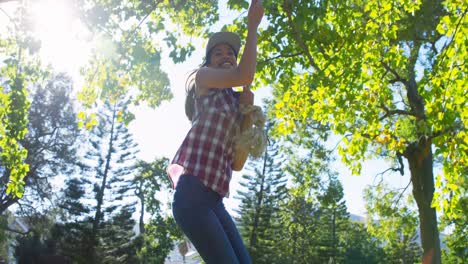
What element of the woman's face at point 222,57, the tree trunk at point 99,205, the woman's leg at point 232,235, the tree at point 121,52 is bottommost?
the woman's leg at point 232,235

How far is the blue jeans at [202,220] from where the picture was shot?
83.4 inches

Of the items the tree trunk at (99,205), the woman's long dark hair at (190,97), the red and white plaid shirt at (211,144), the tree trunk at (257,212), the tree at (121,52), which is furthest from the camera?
the tree trunk at (257,212)

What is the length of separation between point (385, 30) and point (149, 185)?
4252 cm

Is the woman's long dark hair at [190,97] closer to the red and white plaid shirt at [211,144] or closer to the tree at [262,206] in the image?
the red and white plaid shirt at [211,144]

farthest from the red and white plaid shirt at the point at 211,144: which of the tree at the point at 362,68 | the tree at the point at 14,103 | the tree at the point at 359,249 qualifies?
the tree at the point at 359,249

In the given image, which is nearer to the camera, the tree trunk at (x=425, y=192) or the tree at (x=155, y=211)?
the tree trunk at (x=425, y=192)

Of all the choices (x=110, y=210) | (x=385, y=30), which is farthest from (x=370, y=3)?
(x=110, y=210)

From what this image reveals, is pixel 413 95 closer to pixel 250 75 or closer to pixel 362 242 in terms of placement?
pixel 250 75

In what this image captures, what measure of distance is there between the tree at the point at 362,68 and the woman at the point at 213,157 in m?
2.83

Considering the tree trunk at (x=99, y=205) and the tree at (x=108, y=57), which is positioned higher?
the tree trunk at (x=99, y=205)

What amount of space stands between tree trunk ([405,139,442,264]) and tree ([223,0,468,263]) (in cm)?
4

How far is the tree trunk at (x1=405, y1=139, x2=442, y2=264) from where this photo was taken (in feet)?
40.8

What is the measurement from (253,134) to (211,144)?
0.27m

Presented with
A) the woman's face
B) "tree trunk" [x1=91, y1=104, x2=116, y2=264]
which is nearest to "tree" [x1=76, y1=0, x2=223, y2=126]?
the woman's face
